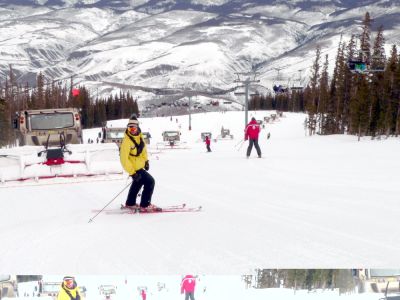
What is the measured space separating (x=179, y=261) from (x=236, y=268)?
68cm

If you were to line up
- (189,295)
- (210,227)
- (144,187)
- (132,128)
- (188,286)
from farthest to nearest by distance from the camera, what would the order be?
(144,187) < (132,128) < (210,227) < (188,286) < (189,295)

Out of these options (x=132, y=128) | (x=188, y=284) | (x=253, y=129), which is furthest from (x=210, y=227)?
(x=253, y=129)

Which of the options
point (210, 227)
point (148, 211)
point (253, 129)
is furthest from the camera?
point (253, 129)

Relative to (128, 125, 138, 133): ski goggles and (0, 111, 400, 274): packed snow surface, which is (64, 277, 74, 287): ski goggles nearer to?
(0, 111, 400, 274): packed snow surface

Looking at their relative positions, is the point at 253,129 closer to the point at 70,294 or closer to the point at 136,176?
the point at 136,176

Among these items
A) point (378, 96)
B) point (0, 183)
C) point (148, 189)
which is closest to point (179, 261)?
point (148, 189)

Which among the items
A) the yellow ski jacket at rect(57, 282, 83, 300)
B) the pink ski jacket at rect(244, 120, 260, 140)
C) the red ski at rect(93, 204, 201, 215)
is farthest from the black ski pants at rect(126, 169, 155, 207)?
the pink ski jacket at rect(244, 120, 260, 140)

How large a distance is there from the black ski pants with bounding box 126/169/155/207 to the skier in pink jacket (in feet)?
19.6

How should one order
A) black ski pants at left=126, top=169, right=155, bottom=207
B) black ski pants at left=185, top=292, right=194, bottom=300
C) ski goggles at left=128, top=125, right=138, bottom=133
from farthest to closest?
black ski pants at left=126, top=169, right=155, bottom=207 < ski goggles at left=128, top=125, right=138, bottom=133 < black ski pants at left=185, top=292, right=194, bottom=300

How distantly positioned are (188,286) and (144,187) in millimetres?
6285

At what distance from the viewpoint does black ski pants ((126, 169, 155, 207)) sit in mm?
9234

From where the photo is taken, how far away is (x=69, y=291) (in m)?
3.15

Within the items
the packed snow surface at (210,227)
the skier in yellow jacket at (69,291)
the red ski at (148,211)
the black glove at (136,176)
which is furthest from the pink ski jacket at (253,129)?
the skier in yellow jacket at (69,291)

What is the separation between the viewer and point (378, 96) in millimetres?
56312
